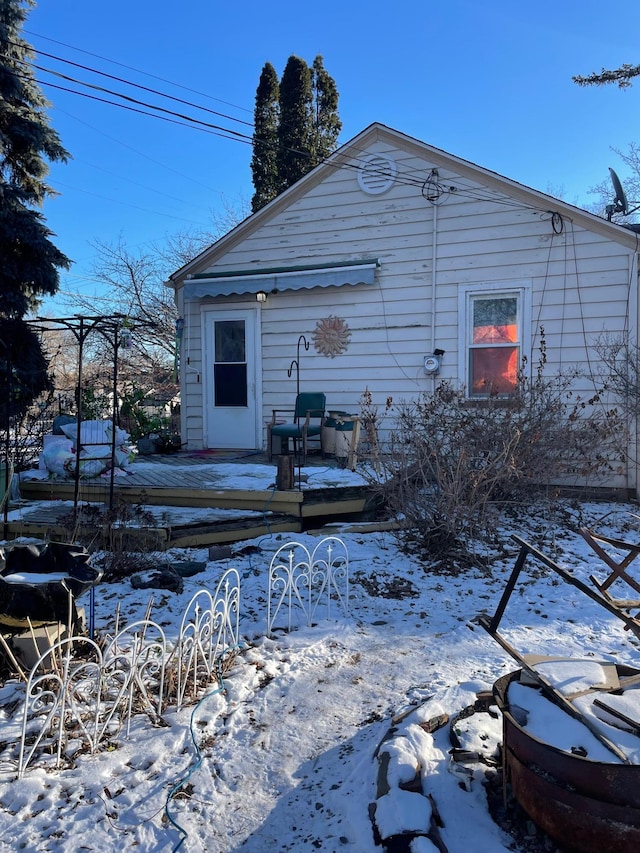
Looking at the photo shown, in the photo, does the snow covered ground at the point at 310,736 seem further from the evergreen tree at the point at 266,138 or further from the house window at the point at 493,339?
the evergreen tree at the point at 266,138

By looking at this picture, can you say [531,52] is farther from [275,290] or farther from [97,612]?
[97,612]

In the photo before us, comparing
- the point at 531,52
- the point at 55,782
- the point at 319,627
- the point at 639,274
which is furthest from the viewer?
the point at 531,52

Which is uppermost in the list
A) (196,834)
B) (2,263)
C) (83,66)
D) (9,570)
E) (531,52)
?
(531,52)

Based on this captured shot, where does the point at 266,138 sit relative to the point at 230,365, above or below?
above

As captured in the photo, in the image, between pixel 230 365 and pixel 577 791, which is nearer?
pixel 577 791

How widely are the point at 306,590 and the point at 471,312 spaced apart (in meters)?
4.59

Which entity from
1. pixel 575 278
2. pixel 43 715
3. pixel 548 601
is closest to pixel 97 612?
pixel 43 715

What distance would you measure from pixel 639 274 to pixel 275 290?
14.7ft

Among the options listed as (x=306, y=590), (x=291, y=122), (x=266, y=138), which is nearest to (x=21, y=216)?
(x=306, y=590)

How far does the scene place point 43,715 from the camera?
8.70 feet

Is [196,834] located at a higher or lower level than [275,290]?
lower

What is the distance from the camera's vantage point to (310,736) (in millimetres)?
2643

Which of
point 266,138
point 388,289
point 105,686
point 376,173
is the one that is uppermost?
point 266,138

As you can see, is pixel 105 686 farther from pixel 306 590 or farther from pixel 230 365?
pixel 230 365
